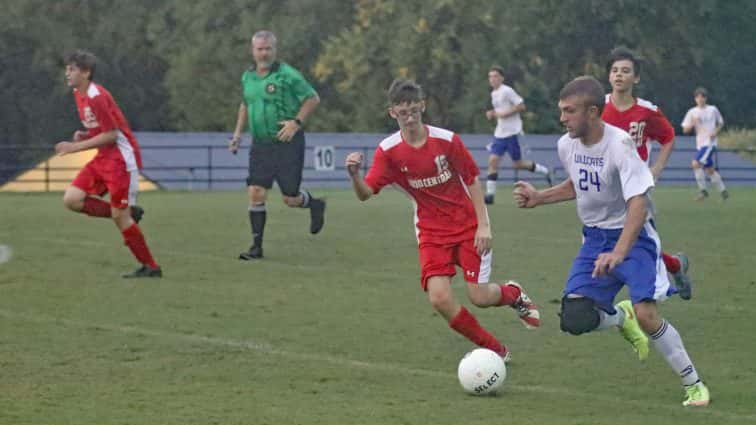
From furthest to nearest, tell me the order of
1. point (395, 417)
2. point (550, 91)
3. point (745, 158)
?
point (550, 91) < point (745, 158) < point (395, 417)

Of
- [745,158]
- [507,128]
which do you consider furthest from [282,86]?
[745,158]

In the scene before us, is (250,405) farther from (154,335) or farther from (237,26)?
(237,26)

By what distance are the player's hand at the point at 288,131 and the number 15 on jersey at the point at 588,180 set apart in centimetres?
682

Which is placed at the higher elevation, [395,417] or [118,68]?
[118,68]

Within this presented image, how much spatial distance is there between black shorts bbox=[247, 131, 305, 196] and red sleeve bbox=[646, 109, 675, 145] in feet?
15.0

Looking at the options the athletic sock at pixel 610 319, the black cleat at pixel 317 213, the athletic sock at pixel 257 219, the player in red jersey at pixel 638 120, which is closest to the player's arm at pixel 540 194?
the athletic sock at pixel 610 319

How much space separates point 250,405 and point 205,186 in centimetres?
2839

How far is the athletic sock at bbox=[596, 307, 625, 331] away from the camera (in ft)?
25.0

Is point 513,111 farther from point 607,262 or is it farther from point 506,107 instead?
point 607,262

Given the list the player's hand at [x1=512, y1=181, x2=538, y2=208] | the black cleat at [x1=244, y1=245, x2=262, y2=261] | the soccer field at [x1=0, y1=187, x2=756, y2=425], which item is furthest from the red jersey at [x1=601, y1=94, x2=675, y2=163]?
the black cleat at [x1=244, y1=245, x2=262, y2=261]

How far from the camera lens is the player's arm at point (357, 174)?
8047 millimetres

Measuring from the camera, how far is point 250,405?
7.30 m

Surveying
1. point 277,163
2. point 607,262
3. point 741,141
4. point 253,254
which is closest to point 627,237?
point 607,262

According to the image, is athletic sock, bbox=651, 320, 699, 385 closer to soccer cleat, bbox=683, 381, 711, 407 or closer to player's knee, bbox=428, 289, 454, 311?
soccer cleat, bbox=683, 381, 711, 407
